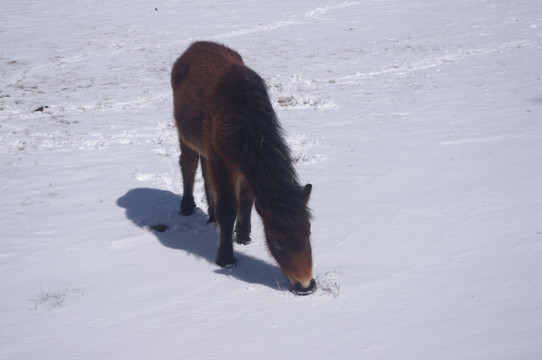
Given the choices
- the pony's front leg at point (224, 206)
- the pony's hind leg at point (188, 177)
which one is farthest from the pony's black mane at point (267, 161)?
the pony's hind leg at point (188, 177)

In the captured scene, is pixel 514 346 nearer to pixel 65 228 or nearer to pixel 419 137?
pixel 65 228

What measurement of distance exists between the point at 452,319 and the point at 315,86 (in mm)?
10844

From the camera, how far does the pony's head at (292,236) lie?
3.98 metres

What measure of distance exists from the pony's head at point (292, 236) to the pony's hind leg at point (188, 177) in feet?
8.05

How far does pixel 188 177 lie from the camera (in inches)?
253

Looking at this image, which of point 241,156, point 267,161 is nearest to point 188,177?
point 241,156

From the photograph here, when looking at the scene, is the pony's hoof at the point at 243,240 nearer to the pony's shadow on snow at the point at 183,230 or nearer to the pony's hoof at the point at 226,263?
the pony's shadow on snow at the point at 183,230

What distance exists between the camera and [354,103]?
38.1ft

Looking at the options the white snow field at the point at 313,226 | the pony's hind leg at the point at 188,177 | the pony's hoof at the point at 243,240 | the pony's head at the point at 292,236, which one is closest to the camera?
the white snow field at the point at 313,226

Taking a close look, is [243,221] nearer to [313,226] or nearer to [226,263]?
[226,263]

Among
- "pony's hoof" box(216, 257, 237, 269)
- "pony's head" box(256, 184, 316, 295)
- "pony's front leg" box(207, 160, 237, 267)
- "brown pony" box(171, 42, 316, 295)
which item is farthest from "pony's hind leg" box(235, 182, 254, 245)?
"pony's head" box(256, 184, 316, 295)

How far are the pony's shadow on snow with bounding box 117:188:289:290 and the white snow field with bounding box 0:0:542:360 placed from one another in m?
0.03

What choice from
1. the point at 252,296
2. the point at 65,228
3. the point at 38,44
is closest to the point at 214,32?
the point at 38,44

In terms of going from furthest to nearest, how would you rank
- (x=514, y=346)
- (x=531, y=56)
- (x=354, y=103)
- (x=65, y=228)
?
(x=531, y=56) < (x=354, y=103) < (x=65, y=228) < (x=514, y=346)
